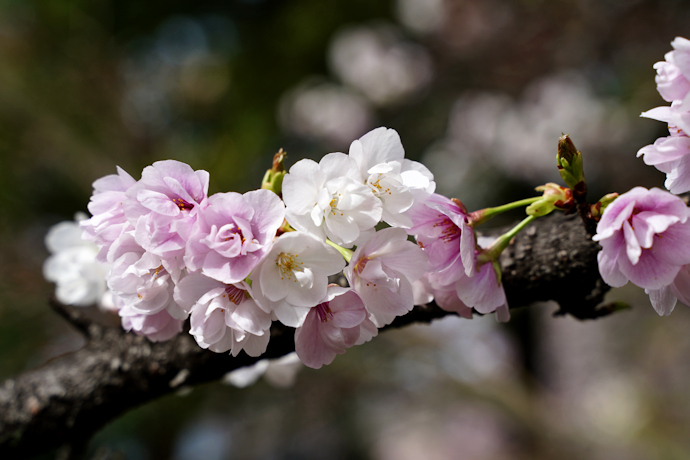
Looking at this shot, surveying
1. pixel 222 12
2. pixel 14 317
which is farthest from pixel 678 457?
pixel 222 12

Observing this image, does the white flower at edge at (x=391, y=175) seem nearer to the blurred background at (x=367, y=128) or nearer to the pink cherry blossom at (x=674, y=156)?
the pink cherry blossom at (x=674, y=156)

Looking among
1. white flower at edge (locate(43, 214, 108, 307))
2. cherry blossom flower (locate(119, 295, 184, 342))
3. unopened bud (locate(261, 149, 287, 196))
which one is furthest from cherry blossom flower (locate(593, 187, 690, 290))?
white flower at edge (locate(43, 214, 108, 307))

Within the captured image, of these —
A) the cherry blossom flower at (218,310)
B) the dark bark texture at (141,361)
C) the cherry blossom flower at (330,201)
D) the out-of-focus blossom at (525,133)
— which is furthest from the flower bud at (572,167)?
the out-of-focus blossom at (525,133)

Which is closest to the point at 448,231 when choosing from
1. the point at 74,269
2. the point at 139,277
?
the point at 139,277

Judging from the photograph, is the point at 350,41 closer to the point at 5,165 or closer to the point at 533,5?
the point at 533,5

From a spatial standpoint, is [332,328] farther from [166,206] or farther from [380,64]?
[380,64]

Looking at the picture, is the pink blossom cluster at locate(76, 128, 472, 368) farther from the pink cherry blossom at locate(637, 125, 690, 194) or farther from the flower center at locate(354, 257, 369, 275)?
the pink cherry blossom at locate(637, 125, 690, 194)
